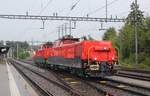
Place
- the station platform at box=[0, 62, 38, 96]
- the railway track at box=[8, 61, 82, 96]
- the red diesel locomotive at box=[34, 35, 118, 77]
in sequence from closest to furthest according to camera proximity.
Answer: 1. the station platform at box=[0, 62, 38, 96]
2. the railway track at box=[8, 61, 82, 96]
3. the red diesel locomotive at box=[34, 35, 118, 77]

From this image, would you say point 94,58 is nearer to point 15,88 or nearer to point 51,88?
point 51,88

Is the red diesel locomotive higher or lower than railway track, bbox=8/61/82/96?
higher

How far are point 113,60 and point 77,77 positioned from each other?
13.1 feet

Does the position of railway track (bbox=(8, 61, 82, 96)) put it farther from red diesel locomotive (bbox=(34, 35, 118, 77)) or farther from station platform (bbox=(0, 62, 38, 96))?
red diesel locomotive (bbox=(34, 35, 118, 77))

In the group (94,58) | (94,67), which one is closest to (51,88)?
(94,67)

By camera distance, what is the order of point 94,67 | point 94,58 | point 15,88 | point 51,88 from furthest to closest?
point 94,58 < point 94,67 < point 51,88 < point 15,88

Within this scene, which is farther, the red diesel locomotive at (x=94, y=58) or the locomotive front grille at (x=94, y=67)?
the red diesel locomotive at (x=94, y=58)

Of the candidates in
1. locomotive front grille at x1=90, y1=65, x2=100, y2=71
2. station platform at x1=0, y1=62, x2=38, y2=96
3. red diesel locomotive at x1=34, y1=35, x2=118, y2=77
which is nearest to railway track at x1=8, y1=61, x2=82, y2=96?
station platform at x1=0, y1=62, x2=38, y2=96

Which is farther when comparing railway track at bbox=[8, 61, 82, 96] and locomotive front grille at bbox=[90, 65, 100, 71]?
locomotive front grille at bbox=[90, 65, 100, 71]

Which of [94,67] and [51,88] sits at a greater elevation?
[94,67]

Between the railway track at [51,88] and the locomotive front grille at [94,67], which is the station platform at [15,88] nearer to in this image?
the railway track at [51,88]

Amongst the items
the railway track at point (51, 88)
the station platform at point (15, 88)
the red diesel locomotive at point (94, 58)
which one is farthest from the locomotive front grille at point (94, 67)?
the station platform at point (15, 88)

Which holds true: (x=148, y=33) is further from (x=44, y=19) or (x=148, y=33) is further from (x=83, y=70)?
(x=83, y=70)

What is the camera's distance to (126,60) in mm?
72500
